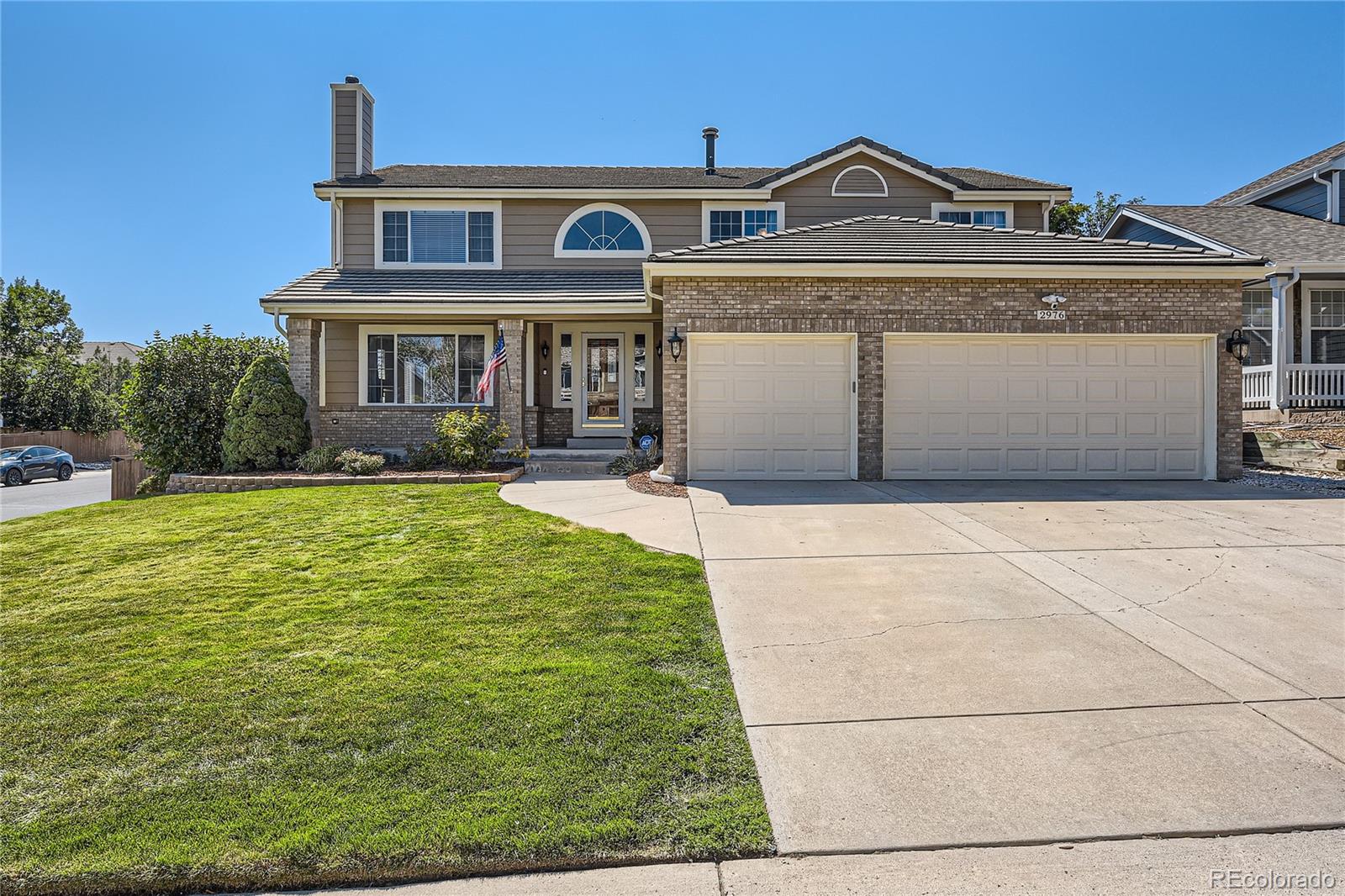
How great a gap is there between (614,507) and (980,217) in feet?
42.9

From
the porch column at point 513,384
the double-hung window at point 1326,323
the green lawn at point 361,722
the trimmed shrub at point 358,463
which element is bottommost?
the green lawn at point 361,722

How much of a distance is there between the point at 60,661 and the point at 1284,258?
2148cm

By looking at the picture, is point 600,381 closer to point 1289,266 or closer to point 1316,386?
point 1289,266

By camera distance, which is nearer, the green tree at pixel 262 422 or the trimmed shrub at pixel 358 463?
the trimmed shrub at pixel 358 463

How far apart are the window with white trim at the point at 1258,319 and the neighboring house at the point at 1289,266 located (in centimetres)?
2

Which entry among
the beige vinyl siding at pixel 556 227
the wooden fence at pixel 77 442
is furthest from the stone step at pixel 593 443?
the wooden fence at pixel 77 442

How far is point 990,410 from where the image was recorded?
1170 cm

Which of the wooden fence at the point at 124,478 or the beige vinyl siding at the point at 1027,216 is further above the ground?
the beige vinyl siding at the point at 1027,216

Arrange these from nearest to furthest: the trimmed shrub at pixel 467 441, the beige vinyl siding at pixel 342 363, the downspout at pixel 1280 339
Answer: the trimmed shrub at pixel 467 441 < the downspout at pixel 1280 339 < the beige vinyl siding at pixel 342 363

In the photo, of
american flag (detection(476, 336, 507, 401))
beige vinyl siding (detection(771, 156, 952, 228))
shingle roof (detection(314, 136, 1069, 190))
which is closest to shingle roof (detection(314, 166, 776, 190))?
shingle roof (detection(314, 136, 1069, 190))

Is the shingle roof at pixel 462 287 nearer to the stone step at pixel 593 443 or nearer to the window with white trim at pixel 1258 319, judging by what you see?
the stone step at pixel 593 443

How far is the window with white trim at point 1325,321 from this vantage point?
17375 mm

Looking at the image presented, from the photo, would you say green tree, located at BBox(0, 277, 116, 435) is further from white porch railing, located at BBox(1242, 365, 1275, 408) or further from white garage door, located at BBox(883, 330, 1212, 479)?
white porch railing, located at BBox(1242, 365, 1275, 408)

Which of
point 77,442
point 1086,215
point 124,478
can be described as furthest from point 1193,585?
point 77,442
